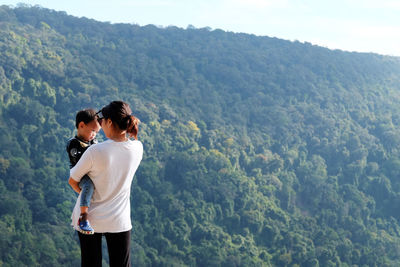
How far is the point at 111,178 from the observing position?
121 inches

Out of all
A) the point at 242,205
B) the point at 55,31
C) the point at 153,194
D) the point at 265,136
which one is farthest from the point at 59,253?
the point at 55,31

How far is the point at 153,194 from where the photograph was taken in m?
44.8

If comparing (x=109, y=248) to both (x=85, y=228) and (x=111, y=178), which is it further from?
(x=111, y=178)

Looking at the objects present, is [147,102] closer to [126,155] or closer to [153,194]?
[153,194]

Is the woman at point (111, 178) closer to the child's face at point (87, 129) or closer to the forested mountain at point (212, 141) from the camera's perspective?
the child's face at point (87, 129)

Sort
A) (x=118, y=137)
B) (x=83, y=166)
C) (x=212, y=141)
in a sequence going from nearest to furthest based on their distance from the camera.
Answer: (x=83, y=166) < (x=118, y=137) < (x=212, y=141)

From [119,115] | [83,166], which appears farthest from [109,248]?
[119,115]

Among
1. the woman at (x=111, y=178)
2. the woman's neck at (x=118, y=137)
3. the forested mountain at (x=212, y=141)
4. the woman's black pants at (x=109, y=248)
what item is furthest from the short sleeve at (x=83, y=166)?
the forested mountain at (x=212, y=141)

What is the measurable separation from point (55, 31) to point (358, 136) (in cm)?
3394

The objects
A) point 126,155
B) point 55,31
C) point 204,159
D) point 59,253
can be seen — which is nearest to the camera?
point 126,155

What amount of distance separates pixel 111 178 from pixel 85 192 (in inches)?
6.1

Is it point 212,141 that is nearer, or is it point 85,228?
point 85,228

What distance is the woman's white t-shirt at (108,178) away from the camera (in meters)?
2.99

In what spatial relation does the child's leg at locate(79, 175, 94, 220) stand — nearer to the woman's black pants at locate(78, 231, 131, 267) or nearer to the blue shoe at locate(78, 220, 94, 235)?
the blue shoe at locate(78, 220, 94, 235)
